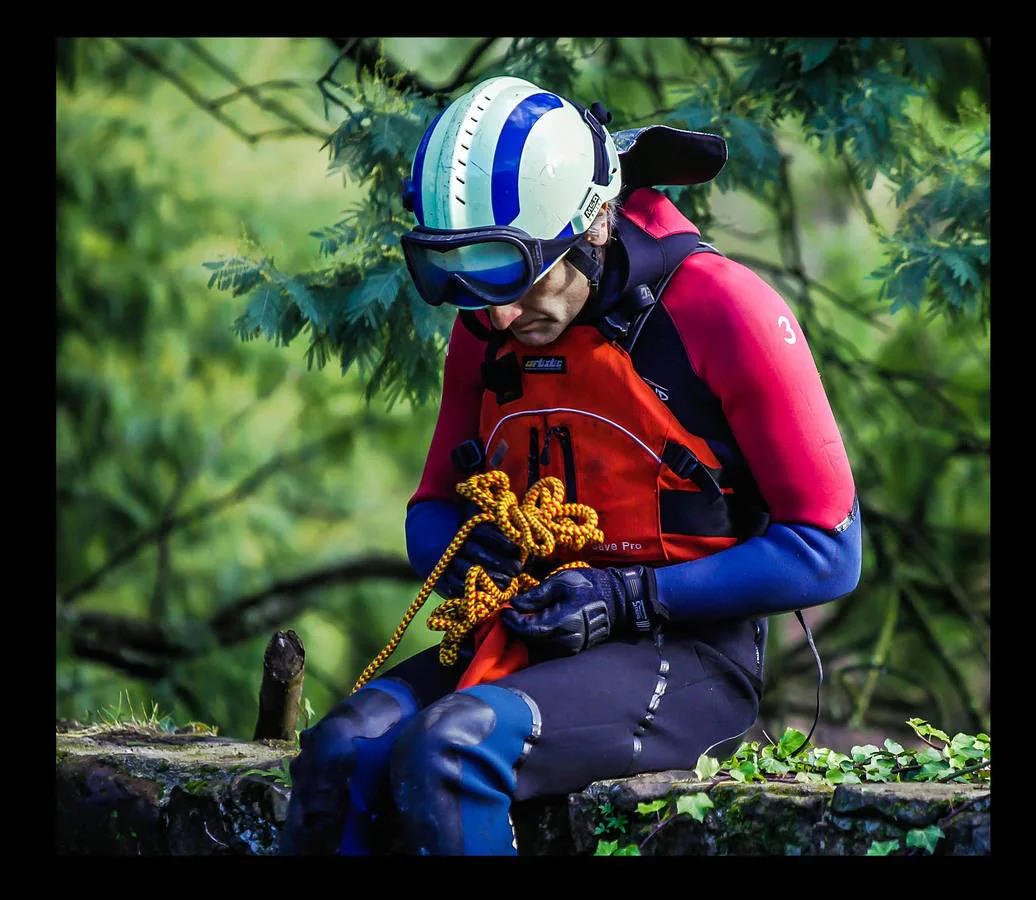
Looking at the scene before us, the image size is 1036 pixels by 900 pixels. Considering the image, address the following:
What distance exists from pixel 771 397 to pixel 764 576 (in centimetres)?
37

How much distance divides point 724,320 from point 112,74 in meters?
6.59

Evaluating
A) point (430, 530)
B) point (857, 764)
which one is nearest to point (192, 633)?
point (430, 530)

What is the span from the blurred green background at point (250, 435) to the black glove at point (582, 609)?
147 inches

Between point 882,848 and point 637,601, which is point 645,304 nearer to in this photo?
point 637,601

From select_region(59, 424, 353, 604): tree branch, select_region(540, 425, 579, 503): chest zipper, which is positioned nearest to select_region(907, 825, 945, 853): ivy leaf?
select_region(540, 425, 579, 503): chest zipper

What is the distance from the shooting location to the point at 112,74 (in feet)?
27.7

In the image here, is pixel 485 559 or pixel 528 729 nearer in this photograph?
pixel 528 729

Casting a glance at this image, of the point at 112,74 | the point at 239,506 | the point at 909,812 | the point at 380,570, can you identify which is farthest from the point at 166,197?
the point at 909,812

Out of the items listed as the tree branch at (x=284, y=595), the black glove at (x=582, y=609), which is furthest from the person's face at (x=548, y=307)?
the tree branch at (x=284, y=595)

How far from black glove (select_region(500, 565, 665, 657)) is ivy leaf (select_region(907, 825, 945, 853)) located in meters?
0.65

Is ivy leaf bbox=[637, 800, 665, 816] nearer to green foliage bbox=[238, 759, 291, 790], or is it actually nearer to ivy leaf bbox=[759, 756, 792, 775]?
ivy leaf bbox=[759, 756, 792, 775]

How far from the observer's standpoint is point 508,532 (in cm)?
297

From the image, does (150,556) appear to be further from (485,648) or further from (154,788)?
(485,648)

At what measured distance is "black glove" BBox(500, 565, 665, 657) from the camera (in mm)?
2820
